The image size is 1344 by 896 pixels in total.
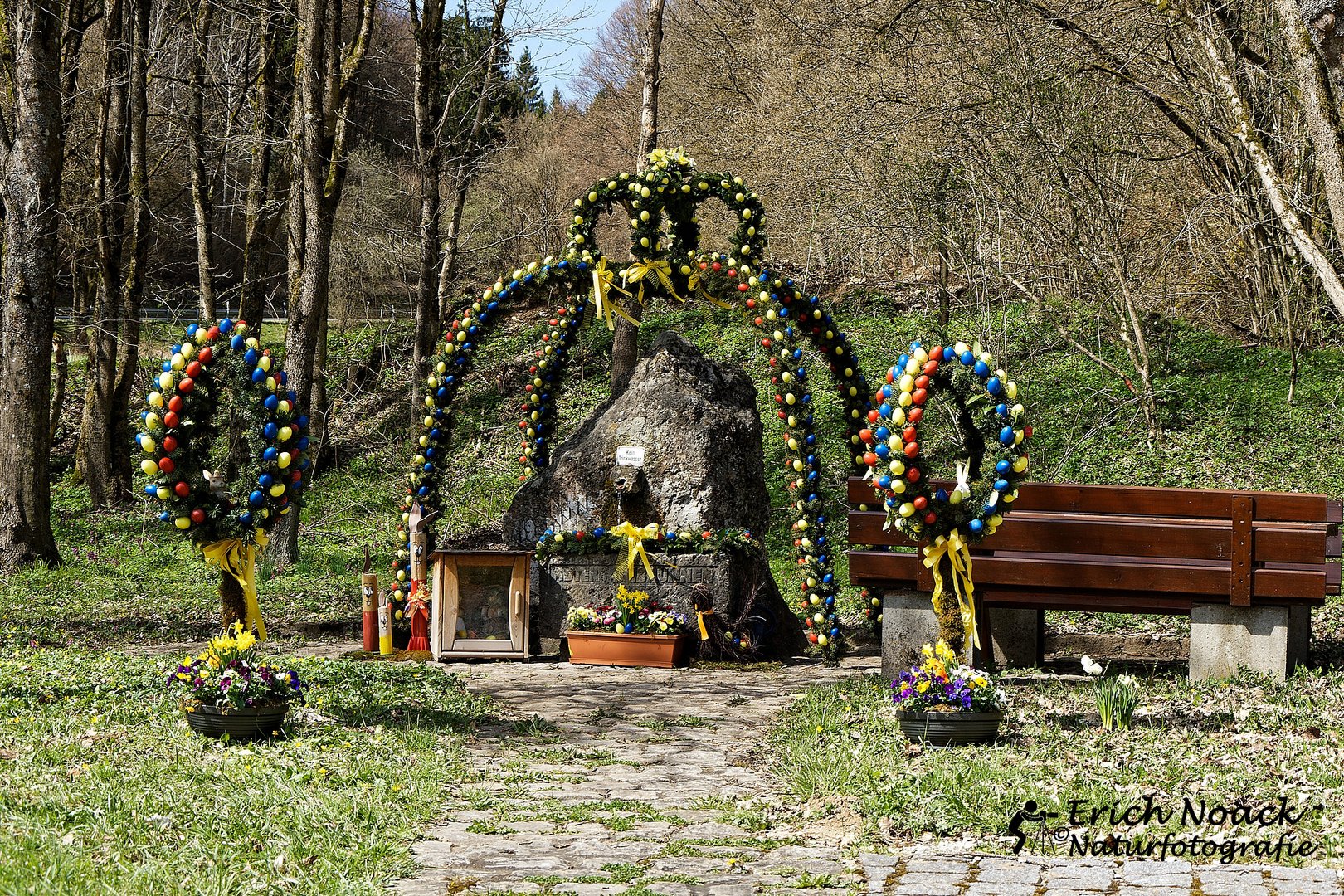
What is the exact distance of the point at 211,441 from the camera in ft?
22.9

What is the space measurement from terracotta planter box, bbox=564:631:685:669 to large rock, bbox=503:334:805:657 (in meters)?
0.44

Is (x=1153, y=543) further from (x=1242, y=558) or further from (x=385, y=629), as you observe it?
(x=385, y=629)

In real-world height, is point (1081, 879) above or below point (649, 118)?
below

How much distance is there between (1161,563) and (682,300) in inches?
209

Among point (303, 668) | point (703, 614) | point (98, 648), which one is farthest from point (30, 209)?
point (703, 614)

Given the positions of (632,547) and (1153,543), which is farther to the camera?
(632,547)

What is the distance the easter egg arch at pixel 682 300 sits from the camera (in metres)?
11.0

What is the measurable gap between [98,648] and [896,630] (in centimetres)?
674

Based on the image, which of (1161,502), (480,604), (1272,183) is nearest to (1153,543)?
(1161,502)

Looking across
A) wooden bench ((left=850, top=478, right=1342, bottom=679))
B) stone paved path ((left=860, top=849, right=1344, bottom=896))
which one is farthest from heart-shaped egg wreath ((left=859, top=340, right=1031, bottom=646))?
stone paved path ((left=860, top=849, right=1344, bottom=896))

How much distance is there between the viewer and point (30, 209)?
12.9 meters

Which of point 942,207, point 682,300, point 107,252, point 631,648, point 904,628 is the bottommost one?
point 631,648

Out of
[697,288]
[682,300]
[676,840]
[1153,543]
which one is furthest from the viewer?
[682,300]

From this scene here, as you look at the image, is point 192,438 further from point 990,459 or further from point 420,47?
point 420,47
